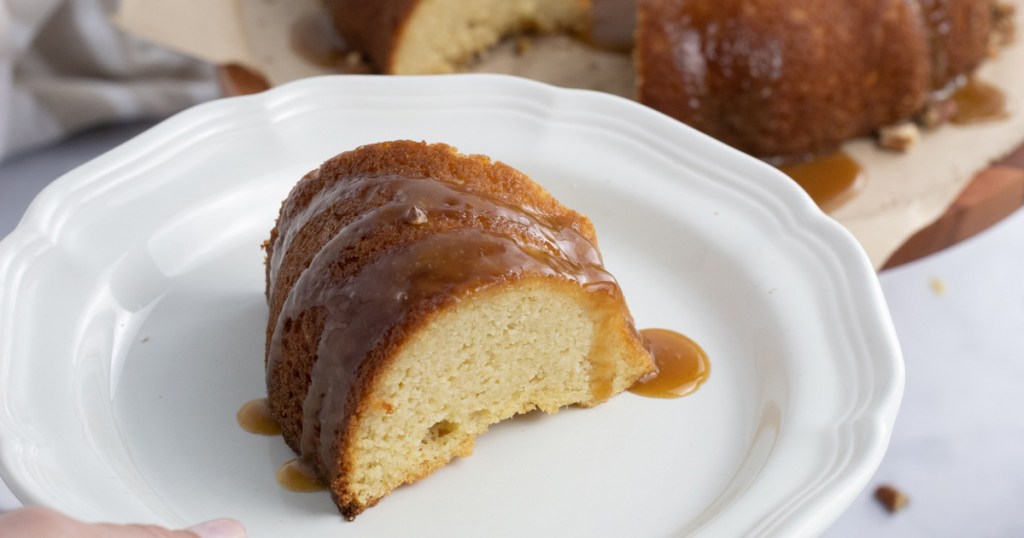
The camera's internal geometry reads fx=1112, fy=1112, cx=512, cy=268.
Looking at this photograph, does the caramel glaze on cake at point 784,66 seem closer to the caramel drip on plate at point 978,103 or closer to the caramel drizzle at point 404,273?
the caramel drip on plate at point 978,103

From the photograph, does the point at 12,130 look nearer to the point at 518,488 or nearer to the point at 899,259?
the point at 518,488

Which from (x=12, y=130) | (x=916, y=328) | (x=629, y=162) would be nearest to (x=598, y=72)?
(x=629, y=162)

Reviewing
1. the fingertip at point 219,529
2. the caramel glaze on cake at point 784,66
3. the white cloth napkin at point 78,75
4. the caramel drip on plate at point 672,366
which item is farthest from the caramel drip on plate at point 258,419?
the white cloth napkin at point 78,75

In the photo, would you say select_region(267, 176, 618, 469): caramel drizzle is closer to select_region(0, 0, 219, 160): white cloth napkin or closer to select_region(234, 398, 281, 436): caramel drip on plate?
select_region(234, 398, 281, 436): caramel drip on plate

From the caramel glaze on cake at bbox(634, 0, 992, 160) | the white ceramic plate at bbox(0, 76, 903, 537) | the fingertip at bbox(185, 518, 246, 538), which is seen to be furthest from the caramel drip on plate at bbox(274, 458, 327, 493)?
the caramel glaze on cake at bbox(634, 0, 992, 160)

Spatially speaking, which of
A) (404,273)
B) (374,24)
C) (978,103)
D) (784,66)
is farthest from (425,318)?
(978,103)
